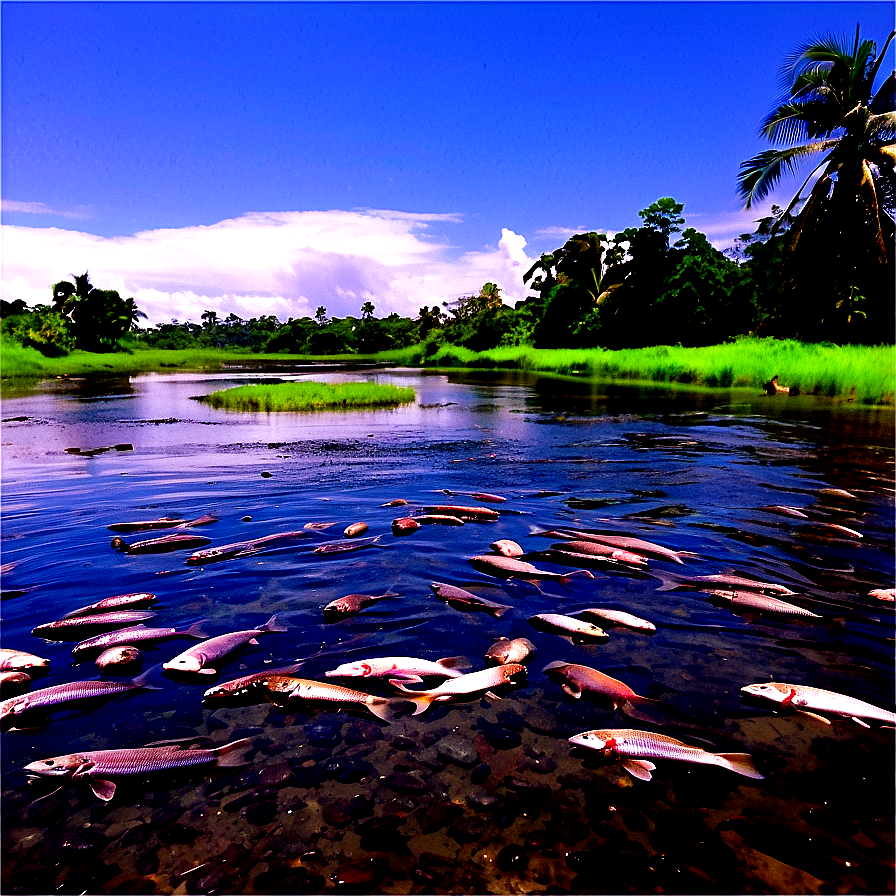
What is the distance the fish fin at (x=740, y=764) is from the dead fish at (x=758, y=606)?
6.46ft

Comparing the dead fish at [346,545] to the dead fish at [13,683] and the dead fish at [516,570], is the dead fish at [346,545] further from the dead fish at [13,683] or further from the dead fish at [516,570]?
the dead fish at [13,683]

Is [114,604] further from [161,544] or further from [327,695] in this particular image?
[327,695]

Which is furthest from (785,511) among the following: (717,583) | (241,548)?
(241,548)

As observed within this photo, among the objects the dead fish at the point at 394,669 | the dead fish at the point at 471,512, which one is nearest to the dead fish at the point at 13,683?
the dead fish at the point at 394,669

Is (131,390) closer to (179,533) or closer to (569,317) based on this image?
(179,533)

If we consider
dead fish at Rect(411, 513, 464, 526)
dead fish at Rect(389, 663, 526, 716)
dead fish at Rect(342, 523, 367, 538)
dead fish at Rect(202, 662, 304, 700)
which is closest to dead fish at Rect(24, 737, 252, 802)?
dead fish at Rect(202, 662, 304, 700)

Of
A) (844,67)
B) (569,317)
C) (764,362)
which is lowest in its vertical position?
(764,362)

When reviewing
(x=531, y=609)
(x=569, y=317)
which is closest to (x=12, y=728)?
(x=531, y=609)

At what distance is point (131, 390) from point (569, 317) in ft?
121

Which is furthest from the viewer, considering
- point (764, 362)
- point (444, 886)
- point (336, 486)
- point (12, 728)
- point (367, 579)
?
point (764, 362)

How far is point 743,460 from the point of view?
39.9ft

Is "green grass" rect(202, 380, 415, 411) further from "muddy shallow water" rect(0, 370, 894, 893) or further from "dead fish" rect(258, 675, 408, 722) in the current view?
"dead fish" rect(258, 675, 408, 722)

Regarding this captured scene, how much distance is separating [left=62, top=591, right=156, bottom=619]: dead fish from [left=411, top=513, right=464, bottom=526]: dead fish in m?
3.25

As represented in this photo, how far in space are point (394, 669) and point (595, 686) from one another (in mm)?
1276
